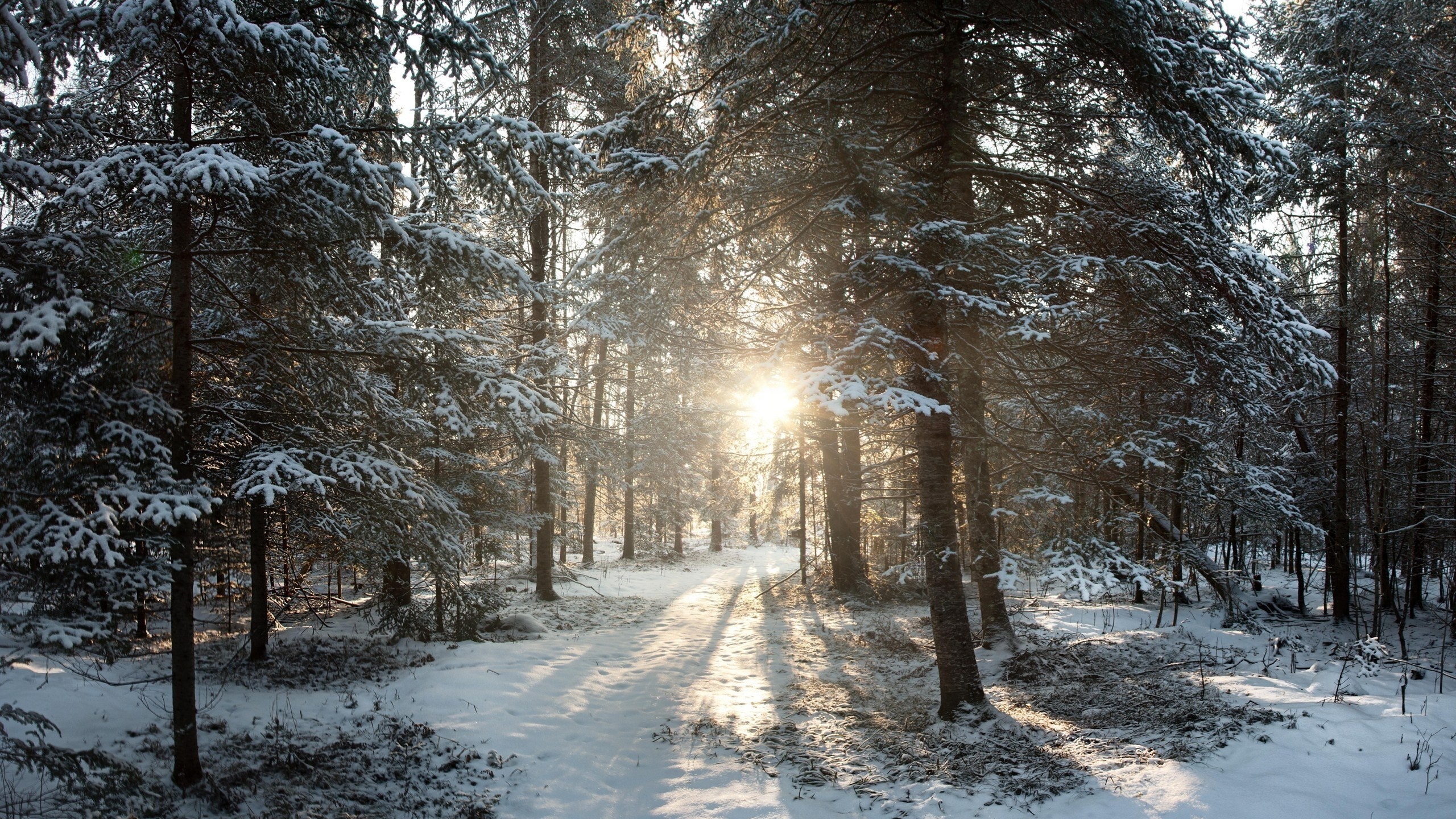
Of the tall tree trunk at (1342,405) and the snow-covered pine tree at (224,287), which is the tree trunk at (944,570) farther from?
the tall tree trunk at (1342,405)

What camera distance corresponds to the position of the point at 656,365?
10930mm

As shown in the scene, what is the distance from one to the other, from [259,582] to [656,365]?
20.8 ft

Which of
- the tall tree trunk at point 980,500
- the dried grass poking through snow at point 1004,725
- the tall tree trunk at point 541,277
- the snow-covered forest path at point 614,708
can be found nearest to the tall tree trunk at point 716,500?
the tall tree trunk at point 541,277

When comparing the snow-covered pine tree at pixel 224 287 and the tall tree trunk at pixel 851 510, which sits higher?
the snow-covered pine tree at pixel 224 287

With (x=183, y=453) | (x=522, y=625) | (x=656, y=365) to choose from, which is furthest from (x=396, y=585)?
(x=183, y=453)

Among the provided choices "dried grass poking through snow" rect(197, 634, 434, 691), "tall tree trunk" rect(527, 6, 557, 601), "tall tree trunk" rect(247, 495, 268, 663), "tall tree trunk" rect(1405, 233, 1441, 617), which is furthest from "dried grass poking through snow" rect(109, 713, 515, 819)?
"tall tree trunk" rect(1405, 233, 1441, 617)

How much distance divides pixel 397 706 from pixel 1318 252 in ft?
66.9

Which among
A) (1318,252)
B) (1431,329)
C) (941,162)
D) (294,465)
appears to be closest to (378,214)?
(294,465)

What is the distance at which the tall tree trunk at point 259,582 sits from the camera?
25.6 ft

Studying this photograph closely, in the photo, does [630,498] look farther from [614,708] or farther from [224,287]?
[224,287]

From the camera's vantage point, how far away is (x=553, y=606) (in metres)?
14.1

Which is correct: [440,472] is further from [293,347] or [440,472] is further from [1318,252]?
[1318,252]

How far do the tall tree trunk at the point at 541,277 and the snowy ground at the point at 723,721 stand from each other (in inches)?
102

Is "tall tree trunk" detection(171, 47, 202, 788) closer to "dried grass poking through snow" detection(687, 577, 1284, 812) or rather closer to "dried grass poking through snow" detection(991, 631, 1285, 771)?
"dried grass poking through snow" detection(687, 577, 1284, 812)
